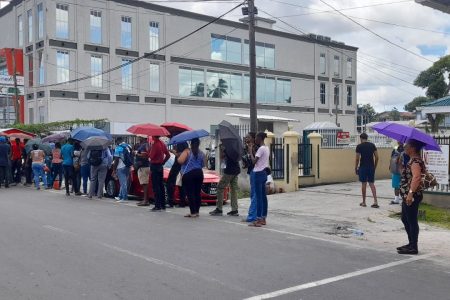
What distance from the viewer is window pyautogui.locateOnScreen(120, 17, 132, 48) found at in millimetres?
43062

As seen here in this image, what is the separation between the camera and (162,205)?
12539mm

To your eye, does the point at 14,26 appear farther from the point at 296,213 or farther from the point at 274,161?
the point at 296,213

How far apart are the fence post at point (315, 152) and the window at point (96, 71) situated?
27.0 metres

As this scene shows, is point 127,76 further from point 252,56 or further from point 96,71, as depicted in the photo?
point 252,56

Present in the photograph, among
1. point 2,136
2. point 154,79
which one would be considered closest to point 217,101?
point 154,79

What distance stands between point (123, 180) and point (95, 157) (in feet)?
3.84

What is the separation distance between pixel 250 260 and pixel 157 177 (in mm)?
5482

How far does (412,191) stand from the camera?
7719mm

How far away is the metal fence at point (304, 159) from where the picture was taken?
18.1m

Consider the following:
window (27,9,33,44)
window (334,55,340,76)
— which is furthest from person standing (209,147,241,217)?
window (334,55,340,76)

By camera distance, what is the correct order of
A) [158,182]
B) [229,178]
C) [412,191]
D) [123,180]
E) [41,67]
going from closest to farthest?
[412,191], [229,178], [158,182], [123,180], [41,67]

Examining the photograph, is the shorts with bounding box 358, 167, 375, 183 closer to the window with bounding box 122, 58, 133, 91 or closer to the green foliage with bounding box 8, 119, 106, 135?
the green foliage with bounding box 8, 119, 106, 135

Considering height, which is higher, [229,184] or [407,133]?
[407,133]

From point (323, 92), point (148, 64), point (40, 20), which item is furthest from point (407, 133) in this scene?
point (323, 92)
